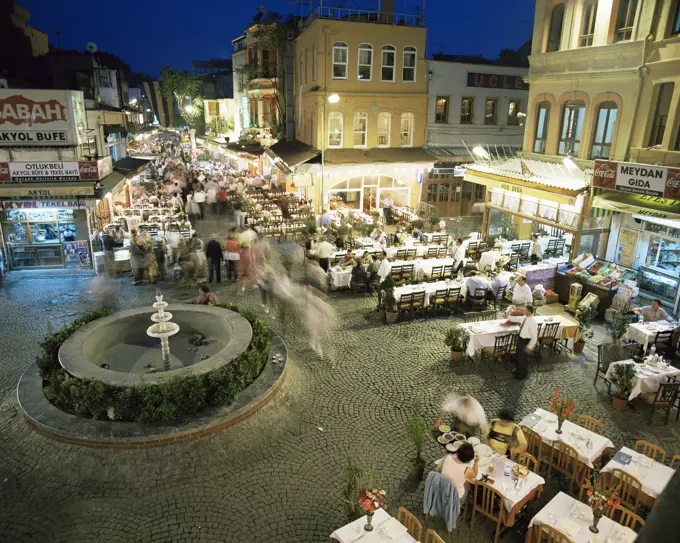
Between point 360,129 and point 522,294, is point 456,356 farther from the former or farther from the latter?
point 360,129

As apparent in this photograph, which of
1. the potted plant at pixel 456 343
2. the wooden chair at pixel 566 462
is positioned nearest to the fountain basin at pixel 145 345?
the potted plant at pixel 456 343

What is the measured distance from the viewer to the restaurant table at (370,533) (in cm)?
636

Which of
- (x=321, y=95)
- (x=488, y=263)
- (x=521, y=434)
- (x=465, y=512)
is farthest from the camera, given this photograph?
(x=321, y=95)

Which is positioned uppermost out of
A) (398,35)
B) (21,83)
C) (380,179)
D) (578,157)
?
(398,35)

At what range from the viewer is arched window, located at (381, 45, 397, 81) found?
27.8m

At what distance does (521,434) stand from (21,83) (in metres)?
25.8

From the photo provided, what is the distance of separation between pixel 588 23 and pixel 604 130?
3.83 metres

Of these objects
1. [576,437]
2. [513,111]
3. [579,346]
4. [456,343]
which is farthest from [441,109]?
[576,437]

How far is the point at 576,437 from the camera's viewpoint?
27.9 ft

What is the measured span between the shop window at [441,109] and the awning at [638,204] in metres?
15.3

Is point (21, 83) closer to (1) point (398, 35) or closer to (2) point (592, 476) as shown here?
(1) point (398, 35)

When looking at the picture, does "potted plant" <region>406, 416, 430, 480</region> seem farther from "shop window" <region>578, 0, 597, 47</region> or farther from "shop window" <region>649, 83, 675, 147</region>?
"shop window" <region>578, 0, 597, 47</region>

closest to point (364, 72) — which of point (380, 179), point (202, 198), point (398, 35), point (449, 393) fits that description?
point (398, 35)

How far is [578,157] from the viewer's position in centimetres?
1867
